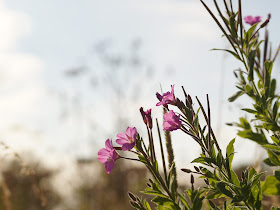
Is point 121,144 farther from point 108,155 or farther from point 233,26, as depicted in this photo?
point 233,26

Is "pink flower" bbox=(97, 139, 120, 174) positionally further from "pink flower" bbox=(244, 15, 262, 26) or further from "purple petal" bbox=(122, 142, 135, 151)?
"pink flower" bbox=(244, 15, 262, 26)

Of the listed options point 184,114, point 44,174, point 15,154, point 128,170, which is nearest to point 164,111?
point 184,114

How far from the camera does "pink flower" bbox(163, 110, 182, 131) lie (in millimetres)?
1071

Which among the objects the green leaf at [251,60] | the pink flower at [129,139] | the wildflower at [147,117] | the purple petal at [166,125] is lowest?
the pink flower at [129,139]

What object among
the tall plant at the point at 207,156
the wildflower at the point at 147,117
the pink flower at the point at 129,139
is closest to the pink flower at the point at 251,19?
the tall plant at the point at 207,156

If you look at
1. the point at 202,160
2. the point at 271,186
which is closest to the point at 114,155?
the point at 202,160

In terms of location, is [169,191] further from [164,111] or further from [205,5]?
[205,5]

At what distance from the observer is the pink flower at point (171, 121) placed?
1071mm

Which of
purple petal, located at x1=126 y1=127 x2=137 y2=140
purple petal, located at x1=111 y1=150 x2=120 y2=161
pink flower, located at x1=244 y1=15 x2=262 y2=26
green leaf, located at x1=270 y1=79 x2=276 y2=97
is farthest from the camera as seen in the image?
pink flower, located at x1=244 y1=15 x2=262 y2=26

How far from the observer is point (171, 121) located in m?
1.07

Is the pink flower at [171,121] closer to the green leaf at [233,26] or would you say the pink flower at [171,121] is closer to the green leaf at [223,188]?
the green leaf at [223,188]

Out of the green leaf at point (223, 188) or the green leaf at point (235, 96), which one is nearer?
the green leaf at point (223, 188)

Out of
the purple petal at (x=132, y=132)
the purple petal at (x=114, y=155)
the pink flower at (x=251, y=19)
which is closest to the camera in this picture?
the purple petal at (x=132, y=132)

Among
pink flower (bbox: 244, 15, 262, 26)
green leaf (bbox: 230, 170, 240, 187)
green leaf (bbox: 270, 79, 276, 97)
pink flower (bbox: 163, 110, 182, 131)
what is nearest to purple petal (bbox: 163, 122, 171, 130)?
pink flower (bbox: 163, 110, 182, 131)
